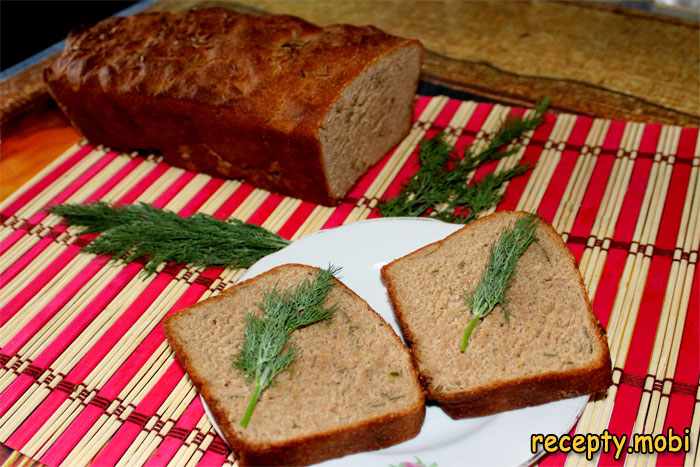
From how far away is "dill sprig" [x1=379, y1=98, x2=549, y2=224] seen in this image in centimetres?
306

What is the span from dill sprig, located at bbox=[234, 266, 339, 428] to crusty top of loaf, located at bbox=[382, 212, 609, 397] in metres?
0.29

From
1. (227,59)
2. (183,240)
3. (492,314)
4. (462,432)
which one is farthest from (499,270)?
(227,59)

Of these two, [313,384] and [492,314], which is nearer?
[313,384]

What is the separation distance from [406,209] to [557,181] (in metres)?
0.76

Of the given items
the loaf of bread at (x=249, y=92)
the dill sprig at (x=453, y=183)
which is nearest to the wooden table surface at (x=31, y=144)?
the loaf of bread at (x=249, y=92)

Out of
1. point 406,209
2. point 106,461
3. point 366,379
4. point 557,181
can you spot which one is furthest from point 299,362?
point 557,181

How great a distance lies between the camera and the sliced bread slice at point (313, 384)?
2.05 meters

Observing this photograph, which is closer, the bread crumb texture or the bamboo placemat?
the bread crumb texture

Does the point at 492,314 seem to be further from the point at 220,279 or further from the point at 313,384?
the point at 220,279

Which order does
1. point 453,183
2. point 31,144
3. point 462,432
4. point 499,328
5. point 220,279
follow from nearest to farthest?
1. point 462,432
2. point 499,328
3. point 220,279
4. point 453,183
5. point 31,144

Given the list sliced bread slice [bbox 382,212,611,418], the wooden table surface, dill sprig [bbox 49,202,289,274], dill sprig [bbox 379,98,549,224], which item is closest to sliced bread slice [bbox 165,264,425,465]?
sliced bread slice [bbox 382,212,611,418]

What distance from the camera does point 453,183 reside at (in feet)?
10.5

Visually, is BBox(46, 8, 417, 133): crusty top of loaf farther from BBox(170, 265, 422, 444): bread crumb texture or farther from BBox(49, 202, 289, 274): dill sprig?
BBox(170, 265, 422, 444): bread crumb texture

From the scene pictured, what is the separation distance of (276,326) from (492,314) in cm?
71
